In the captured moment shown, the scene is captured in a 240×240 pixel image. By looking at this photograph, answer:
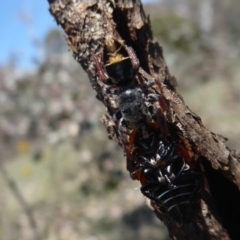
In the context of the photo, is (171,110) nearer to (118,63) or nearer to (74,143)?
(118,63)

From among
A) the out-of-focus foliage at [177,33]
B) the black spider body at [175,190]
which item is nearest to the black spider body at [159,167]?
the black spider body at [175,190]

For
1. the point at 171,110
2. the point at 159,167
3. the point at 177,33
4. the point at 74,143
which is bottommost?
the point at 159,167

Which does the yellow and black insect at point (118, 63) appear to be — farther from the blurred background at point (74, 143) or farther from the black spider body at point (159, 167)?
the blurred background at point (74, 143)

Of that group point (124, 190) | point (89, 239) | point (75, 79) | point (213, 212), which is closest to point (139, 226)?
point (89, 239)

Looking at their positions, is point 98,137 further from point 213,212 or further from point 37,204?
point 213,212

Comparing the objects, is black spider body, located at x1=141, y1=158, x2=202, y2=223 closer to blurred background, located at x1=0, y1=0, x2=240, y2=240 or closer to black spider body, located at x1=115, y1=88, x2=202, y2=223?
black spider body, located at x1=115, y1=88, x2=202, y2=223

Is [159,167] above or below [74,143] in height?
below

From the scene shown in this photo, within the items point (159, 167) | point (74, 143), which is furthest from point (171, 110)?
point (74, 143)
